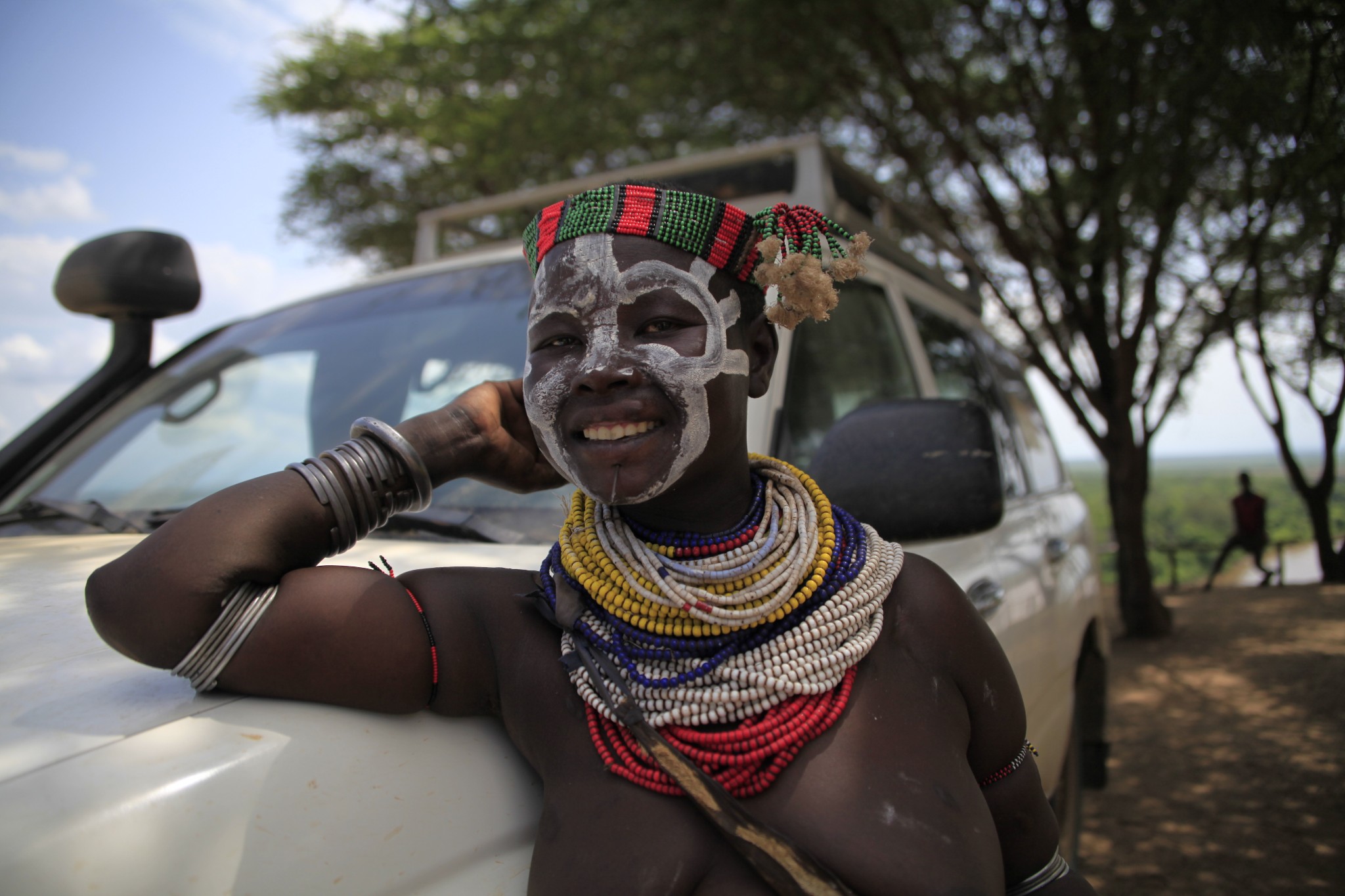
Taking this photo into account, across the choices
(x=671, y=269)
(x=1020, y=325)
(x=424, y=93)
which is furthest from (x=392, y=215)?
(x=671, y=269)

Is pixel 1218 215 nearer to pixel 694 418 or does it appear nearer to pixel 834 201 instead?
pixel 834 201

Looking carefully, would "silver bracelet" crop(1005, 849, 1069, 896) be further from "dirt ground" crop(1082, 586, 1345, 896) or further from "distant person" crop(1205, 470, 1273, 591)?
"distant person" crop(1205, 470, 1273, 591)

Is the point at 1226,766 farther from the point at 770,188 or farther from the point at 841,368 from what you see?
the point at 770,188

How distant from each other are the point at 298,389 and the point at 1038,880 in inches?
79.6

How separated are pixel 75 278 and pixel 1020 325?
6.75m

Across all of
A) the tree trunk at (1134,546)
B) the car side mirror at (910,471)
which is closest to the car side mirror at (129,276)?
the car side mirror at (910,471)

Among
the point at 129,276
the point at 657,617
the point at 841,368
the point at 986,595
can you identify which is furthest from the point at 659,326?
the point at 129,276

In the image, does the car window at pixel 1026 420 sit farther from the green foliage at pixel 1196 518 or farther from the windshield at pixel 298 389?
the green foliage at pixel 1196 518

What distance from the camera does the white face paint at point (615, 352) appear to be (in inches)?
50.7

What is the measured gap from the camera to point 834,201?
8.72ft

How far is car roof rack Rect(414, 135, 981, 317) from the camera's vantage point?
2.63 meters

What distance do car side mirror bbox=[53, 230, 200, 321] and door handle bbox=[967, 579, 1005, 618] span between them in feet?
6.84

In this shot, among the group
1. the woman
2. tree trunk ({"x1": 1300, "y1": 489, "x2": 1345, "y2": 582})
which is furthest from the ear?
tree trunk ({"x1": 1300, "y1": 489, "x2": 1345, "y2": 582})

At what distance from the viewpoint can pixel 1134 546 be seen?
848cm
